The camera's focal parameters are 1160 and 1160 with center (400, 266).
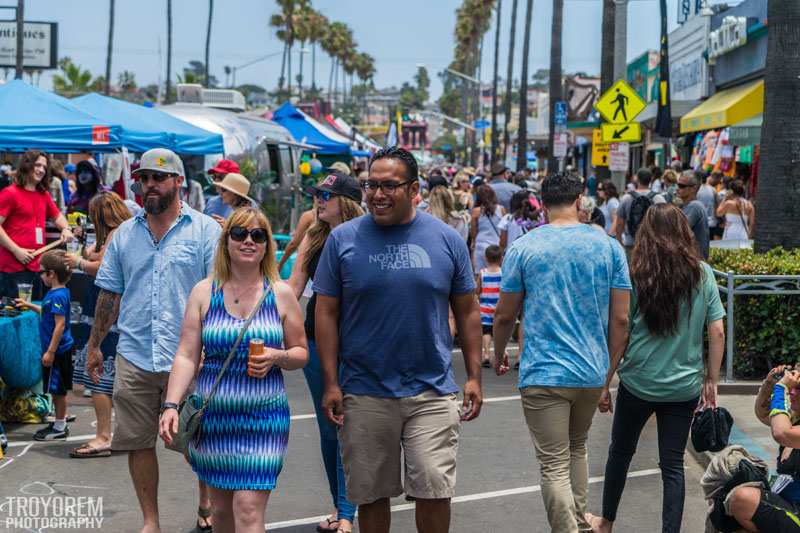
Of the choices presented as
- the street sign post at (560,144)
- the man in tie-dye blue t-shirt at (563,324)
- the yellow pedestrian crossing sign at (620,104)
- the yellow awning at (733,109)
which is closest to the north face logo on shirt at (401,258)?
the man in tie-dye blue t-shirt at (563,324)

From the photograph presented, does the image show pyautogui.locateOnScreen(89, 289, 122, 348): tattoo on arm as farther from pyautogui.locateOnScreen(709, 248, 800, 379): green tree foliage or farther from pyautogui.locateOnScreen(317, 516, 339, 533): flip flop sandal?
pyautogui.locateOnScreen(709, 248, 800, 379): green tree foliage

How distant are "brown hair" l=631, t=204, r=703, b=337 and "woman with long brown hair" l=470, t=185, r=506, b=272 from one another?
7.35 m

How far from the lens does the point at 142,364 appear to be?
19.3 ft

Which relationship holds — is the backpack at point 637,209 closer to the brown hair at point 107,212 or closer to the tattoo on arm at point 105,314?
the brown hair at point 107,212

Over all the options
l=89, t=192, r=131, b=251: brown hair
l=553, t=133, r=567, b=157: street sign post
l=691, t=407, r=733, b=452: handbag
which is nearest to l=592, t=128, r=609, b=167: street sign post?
l=553, t=133, r=567, b=157: street sign post

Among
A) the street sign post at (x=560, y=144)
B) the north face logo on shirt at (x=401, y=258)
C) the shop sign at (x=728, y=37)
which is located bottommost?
the north face logo on shirt at (x=401, y=258)

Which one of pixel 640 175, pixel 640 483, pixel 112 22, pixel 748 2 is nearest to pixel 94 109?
pixel 640 175

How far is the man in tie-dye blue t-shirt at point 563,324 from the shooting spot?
538 centimetres

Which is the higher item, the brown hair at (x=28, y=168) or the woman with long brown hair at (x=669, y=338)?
the brown hair at (x=28, y=168)

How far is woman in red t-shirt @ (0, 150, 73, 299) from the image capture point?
1068 centimetres

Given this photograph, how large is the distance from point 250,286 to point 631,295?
1.97m

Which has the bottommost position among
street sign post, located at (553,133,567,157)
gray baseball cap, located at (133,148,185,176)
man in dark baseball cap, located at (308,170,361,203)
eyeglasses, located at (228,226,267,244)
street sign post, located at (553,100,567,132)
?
eyeglasses, located at (228,226,267,244)

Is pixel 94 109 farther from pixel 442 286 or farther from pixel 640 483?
pixel 442 286

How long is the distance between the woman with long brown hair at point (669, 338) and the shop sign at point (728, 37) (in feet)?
69.3
